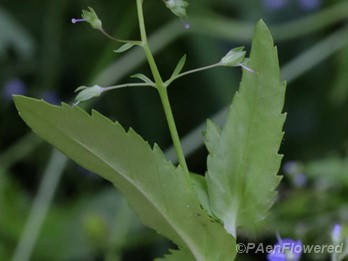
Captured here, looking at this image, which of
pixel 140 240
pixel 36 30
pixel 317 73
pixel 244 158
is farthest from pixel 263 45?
pixel 36 30

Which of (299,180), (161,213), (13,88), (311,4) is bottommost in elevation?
(161,213)

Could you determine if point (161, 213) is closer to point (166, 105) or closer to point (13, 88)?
point (166, 105)

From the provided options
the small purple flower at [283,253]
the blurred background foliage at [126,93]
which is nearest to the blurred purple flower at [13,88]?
the blurred background foliage at [126,93]

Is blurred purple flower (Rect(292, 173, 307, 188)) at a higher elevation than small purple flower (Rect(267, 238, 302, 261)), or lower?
higher

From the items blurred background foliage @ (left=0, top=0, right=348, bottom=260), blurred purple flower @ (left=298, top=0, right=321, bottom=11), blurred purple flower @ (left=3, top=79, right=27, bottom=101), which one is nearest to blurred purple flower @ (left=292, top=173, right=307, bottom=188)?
blurred background foliage @ (left=0, top=0, right=348, bottom=260)

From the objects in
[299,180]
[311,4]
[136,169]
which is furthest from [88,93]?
[311,4]

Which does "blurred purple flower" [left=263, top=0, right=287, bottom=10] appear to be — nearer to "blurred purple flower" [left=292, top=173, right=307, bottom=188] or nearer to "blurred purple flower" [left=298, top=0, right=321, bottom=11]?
"blurred purple flower" [left=298, top=0, right=321, bottom=11]

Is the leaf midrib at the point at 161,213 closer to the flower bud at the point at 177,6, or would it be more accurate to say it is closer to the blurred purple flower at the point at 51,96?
the flower bud at the point at 177,6
